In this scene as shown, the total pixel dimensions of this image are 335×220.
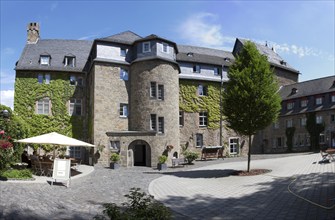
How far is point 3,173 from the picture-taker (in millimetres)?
15094

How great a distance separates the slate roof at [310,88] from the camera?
41037 millimetres

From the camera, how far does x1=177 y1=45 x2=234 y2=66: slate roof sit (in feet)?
125

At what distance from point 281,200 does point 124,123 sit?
Answer: 2098 cm

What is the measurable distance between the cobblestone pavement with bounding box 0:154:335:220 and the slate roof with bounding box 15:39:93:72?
19441 mm

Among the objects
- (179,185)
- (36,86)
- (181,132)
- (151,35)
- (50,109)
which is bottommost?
→ (179,185)

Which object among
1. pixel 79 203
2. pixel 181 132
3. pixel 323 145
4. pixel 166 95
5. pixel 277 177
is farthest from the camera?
pixel 323 145

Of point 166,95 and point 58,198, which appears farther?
Answer: point 166,95

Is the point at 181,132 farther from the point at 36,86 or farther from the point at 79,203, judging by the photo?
the point at 79,203

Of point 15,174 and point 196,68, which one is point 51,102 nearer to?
point 196,68

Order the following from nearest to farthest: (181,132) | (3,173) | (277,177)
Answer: (3,173) < (277,177) < (181,132)

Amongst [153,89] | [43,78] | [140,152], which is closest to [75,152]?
[140,152]

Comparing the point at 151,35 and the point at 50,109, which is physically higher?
the point at 151,35

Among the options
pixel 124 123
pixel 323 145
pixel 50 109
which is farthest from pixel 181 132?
pixel 323 145

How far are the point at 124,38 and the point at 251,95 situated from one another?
57.5 feet
